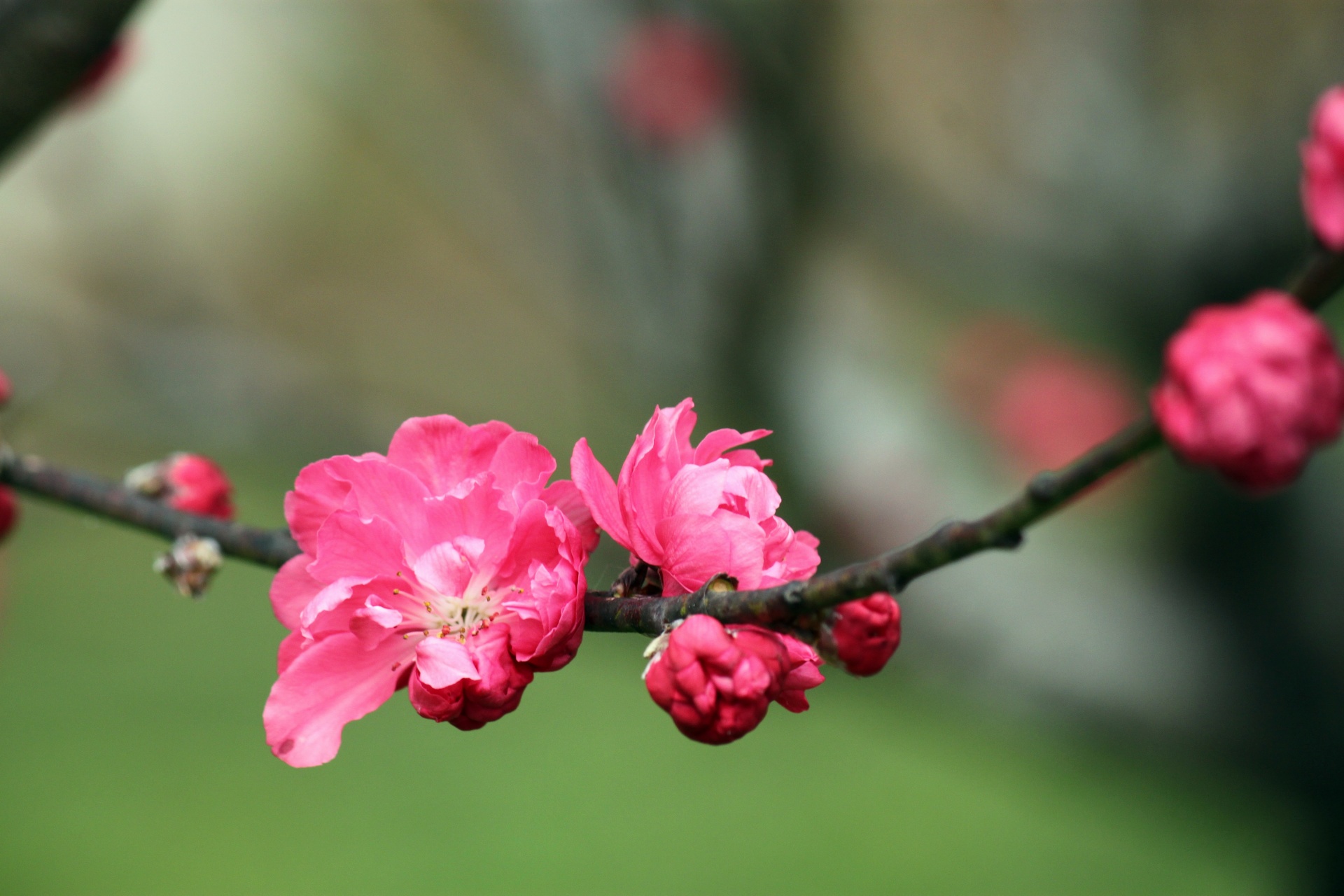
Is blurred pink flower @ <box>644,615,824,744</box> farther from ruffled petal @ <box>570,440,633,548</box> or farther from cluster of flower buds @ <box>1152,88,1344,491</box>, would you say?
cluster of flower buds @ <box>1152,88,1344,491</box>

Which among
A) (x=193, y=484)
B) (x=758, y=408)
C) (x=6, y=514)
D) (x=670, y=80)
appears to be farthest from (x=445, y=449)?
(x=670, y=80)

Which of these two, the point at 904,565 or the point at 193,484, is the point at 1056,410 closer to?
the point at 193,484

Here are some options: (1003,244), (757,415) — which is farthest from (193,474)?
(1003,244)

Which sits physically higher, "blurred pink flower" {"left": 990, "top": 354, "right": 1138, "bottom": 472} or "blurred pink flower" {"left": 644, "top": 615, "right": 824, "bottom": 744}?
"blurred pink flower" {"left": 990, "top": 354, "right": 1138, "bottom": 472}

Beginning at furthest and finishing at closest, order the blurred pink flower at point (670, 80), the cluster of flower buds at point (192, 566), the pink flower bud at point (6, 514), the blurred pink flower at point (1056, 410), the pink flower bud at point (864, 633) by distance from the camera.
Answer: the blurred pink flower at point (1056, 410) < the blurred pink flower at point (670, 80) < the pink flower bud at point (6, 514) < the cluster of flower buds at point (192, 566) < the pink flower bud at point (864, 633)

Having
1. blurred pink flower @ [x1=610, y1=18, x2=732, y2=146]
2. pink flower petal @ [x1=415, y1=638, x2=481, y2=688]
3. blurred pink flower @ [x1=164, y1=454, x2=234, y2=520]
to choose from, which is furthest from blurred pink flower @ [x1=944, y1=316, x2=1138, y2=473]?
pink flower petal @ [x1=415, y1=638, x2=481, y2=688]

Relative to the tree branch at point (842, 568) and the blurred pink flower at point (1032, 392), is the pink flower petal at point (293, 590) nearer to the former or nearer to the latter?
the tree branch at point (842, 568)

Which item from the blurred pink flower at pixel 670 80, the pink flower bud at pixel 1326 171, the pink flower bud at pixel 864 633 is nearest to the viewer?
the pink flower bud at pixel 1326 171

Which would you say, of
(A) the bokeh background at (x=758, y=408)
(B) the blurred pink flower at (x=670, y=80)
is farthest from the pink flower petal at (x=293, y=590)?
(B) the blurred pink flower at (x=670, y=80)
